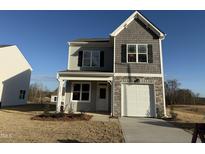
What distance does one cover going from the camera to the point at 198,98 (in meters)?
31.1

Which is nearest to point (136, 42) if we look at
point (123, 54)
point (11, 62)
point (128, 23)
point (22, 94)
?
point (123, 54)

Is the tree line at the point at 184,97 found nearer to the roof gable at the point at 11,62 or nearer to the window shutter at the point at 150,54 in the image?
the window shutter at the point at 150,54

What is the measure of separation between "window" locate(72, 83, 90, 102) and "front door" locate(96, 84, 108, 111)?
3.05ft

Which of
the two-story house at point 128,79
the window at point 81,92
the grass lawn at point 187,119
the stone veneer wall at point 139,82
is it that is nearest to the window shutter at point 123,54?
the two-story house at point 128,79

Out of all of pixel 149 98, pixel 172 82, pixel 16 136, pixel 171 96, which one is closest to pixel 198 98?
pixel 171 96

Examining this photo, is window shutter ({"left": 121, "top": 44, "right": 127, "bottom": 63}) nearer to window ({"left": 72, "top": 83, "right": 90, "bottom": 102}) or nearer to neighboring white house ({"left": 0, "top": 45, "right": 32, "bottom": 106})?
window ({"left": 72, "top": 83, "right": 90, "bottom": 102})

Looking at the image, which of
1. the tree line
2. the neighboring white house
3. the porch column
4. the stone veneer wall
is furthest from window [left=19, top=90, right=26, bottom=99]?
the tree line

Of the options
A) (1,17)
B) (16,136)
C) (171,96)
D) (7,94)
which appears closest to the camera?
(16,136)

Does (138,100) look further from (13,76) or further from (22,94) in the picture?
(22,94)

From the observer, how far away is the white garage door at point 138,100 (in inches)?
518

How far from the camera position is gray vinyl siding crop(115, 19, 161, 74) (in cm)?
1355
